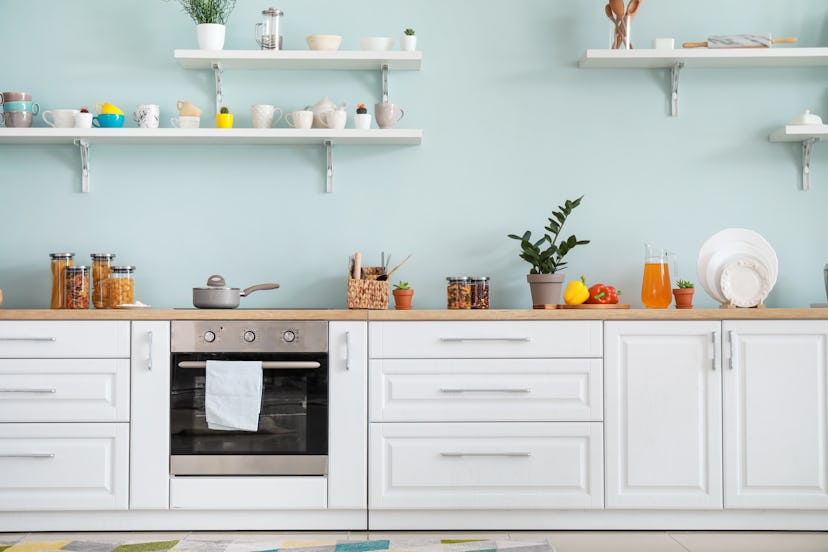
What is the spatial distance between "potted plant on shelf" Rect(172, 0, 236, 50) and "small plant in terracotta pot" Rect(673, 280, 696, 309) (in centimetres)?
201

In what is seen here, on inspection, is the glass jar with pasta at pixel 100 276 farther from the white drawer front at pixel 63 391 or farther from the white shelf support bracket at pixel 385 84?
the white shelf support bracket at pixel 385 84

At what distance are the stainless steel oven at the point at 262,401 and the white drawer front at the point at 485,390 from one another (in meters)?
0.21

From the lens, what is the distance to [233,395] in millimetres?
2980

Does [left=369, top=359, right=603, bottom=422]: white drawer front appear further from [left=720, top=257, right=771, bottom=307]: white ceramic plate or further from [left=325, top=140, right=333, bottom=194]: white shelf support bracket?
[left=325, top=140, right=333, bottom=194]: white shelf support bracket

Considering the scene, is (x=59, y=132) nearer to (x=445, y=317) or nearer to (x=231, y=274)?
(x=231, y=274)

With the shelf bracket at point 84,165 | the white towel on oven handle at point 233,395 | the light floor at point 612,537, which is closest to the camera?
the light floor at point 612,537

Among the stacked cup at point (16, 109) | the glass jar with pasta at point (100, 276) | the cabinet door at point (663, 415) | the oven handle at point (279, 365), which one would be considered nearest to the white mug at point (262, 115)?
the glass jar with pasta at point (100, 276)

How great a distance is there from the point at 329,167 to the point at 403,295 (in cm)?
65

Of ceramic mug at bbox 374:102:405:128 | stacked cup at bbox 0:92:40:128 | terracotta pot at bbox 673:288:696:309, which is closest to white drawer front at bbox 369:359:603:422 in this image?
terracotta pot at bbox 673:288:696:309

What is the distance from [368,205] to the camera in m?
3.57

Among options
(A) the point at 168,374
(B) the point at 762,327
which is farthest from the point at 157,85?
(B) the point at 762,327

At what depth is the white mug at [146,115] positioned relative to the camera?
3408 millimetres

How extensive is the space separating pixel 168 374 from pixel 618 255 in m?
1.83

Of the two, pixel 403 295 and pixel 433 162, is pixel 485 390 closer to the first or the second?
pixel 403 295
